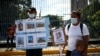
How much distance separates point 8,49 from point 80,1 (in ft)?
11.6

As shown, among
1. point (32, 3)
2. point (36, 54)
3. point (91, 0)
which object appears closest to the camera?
point (36, 54)

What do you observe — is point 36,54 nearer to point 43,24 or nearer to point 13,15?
point 43,24

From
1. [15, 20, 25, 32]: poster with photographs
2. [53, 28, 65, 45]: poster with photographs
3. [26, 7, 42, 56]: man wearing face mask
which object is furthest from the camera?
[53, 28, 65, 45]: poster with photographs

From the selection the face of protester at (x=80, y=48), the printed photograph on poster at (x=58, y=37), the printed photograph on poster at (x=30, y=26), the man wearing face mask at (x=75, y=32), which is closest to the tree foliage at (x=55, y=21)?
the printed photograph on poster at (x=58, y=37)

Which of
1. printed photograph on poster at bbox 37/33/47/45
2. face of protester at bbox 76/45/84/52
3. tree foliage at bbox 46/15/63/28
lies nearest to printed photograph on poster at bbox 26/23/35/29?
printed photograph on poster at bbox 37/33/47/45

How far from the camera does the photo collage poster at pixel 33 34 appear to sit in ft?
27.0

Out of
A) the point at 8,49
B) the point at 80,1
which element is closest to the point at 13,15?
the point at 8,49

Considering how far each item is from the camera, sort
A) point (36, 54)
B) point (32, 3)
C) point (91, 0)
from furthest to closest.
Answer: point (91, 0) < point (32, 3) < point (36, 54)

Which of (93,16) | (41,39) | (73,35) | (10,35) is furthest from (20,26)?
(93,16)

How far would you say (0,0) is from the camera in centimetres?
1508

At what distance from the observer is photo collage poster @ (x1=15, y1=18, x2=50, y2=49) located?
8.24m

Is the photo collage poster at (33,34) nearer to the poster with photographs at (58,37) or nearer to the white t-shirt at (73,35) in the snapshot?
the poster with photographs at (58,37)

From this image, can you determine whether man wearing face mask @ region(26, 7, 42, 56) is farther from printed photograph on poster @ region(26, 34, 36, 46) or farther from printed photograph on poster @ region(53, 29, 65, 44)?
printed photograph on poster @ region(53, 29, 65, 44)

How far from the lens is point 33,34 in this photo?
27.2 ft
